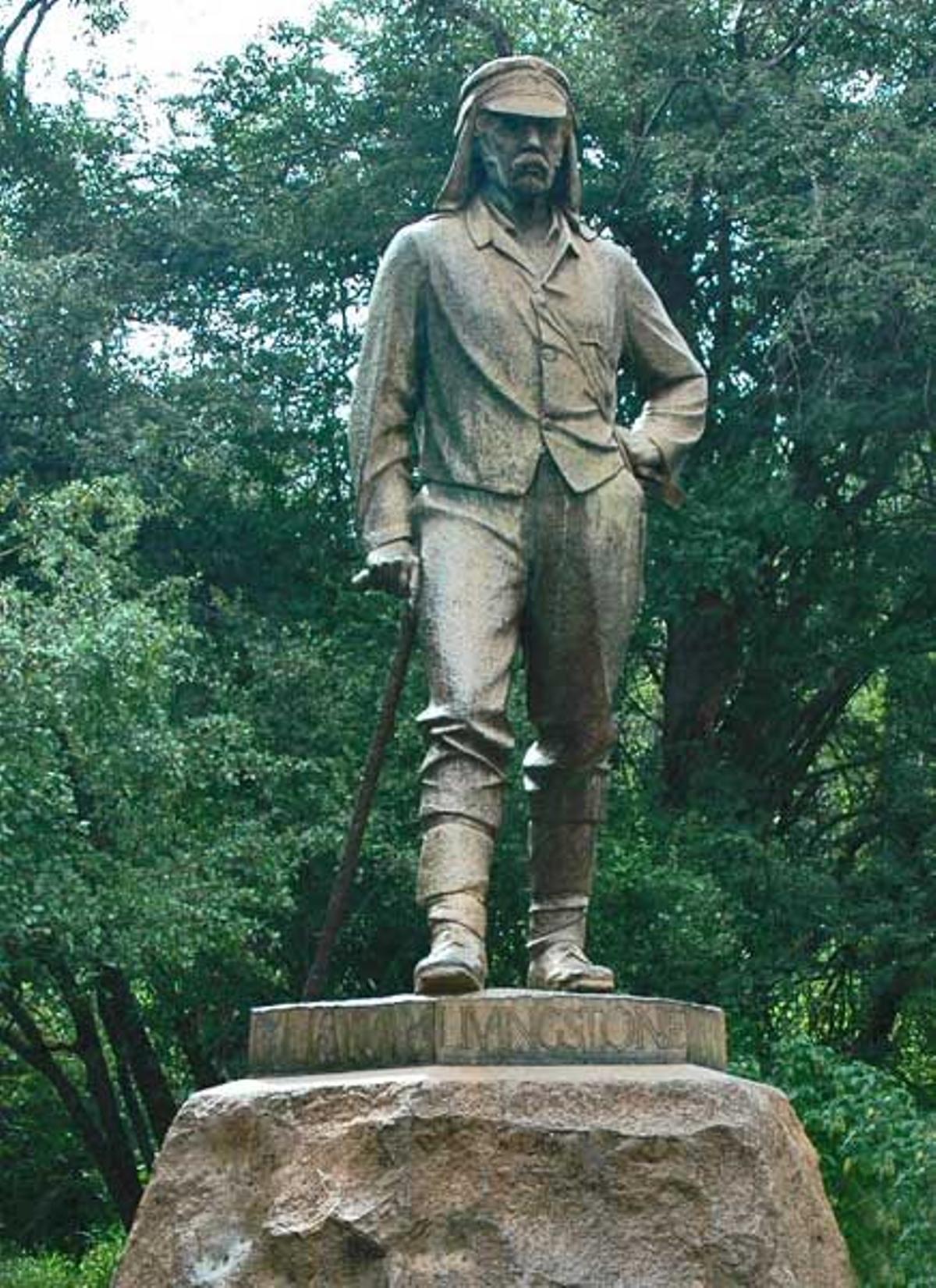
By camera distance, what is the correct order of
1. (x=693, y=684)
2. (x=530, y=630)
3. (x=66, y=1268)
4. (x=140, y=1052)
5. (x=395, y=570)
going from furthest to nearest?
(x=66, y=1268) → (x=693, y=684) → (x=140, y=1052) → (x=530, y=630) → (x=395, y=570)

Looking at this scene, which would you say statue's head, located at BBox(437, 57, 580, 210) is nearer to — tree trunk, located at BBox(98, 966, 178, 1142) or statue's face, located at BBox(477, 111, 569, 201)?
statue's face, located at BBox(477, 111, 569, 201)

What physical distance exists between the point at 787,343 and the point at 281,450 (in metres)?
3.76

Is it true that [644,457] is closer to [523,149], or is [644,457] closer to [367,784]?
[523,149]

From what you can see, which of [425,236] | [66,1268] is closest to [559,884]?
[425,236]

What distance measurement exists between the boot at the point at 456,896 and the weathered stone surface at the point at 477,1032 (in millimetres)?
87

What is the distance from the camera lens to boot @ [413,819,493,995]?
231 inches

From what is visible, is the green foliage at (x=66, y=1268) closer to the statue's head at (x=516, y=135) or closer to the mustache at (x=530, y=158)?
the statue's head at (x=516, y=135)

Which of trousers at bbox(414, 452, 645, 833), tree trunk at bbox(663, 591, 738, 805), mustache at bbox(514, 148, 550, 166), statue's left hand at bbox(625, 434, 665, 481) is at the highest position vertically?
tree trunk at bbox(663, 591, 738, 805)

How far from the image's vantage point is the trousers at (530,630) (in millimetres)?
6141

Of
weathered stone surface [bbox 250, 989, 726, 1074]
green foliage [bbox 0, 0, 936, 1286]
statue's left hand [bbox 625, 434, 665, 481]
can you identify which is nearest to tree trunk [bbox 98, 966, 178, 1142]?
green foliage [bbox 0, 0, 936, 1286]

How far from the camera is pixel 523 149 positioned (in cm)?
655

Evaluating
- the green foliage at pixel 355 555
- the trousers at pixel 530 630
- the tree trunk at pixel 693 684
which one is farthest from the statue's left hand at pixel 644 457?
the tree trunk at pixel 693 684

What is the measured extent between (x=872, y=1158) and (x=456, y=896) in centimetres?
726

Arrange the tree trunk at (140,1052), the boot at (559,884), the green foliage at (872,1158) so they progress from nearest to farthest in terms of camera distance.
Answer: the boot at (559,884)
the green foliage at (872,1158)
the tree trunk at (140,1052)
